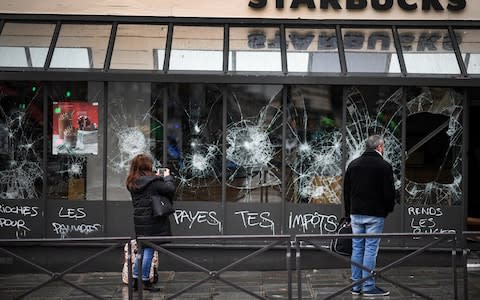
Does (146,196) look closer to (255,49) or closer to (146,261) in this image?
(146,261)

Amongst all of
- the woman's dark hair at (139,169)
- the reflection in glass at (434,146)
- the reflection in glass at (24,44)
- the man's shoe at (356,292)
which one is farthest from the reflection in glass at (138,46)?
the man's shoe at (356,292)

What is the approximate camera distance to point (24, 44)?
34.9ft

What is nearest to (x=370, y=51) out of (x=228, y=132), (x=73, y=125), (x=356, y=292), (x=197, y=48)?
(x=228, y=132)

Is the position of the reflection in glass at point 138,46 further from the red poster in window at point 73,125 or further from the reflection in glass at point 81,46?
the red poster in window at point 73,125

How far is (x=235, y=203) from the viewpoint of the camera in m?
10.4

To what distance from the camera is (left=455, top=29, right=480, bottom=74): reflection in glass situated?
34.0 ft

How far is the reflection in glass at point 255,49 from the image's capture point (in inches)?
409

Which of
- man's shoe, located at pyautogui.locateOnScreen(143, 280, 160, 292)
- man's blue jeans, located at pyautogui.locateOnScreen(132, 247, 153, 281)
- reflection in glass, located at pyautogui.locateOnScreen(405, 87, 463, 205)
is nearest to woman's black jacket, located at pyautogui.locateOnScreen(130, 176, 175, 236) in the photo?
man's blue jeans, located at pyautogui.locateOnScreen(132, 247, 153, 281)

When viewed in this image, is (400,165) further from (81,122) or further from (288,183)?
(81,122)

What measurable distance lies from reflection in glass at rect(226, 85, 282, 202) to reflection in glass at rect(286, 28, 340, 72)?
2.35 ft

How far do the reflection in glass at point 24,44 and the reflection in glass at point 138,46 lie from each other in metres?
1.10

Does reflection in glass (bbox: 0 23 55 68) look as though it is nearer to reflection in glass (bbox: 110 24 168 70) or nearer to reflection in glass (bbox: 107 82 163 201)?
reflection in glass (bbox: 110 24 168 70)

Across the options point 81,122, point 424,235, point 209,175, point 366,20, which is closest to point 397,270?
point 424,235

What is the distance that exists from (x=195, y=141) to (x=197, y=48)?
4.72ft
